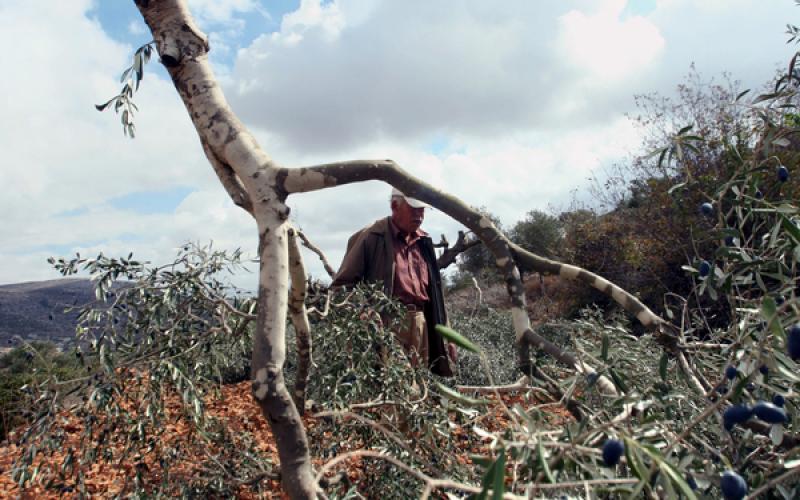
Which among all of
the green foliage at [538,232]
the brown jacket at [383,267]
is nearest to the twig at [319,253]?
the brown jacket at [383,267]

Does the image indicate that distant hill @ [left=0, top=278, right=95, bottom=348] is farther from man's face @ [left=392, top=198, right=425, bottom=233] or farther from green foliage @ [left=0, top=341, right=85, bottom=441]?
man's face @ [left=392, top=198, right=425, bottom=233]

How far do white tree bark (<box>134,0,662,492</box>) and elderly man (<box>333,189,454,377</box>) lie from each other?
87.4 inches

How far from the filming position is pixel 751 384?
4.40 feet

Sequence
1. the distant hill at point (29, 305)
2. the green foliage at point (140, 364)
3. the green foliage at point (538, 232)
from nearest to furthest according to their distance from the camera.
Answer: the green foliage at point (140, 364)
the distant hill at point (29, 305)
the green foliage at point (538, 232)

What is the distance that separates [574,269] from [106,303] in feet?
5.98

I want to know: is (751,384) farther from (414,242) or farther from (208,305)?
(414,242)

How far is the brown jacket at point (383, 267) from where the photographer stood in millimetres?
4160

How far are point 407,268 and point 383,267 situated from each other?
289mm

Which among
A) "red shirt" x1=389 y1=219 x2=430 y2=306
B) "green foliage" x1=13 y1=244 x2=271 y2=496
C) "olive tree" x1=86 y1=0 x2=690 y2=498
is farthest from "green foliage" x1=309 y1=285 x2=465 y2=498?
"red shirt" x1=389 y1=219 x2=430 y2=306

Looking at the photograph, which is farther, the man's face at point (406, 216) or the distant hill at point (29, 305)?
the distant hill at point (29, 305)

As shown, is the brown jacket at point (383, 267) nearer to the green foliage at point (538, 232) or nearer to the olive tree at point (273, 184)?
the olive tree at point (273, 184)

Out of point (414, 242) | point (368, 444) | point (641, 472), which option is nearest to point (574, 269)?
point (641, 472)

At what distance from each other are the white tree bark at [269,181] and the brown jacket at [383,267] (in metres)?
2.20

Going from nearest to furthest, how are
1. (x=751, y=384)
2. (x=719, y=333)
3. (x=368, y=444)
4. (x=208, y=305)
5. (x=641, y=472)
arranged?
(x=641, y=472) < (x=751, y=384) < (x=719, y=333) < (x=208, y=305) < (x=368, y=444)
